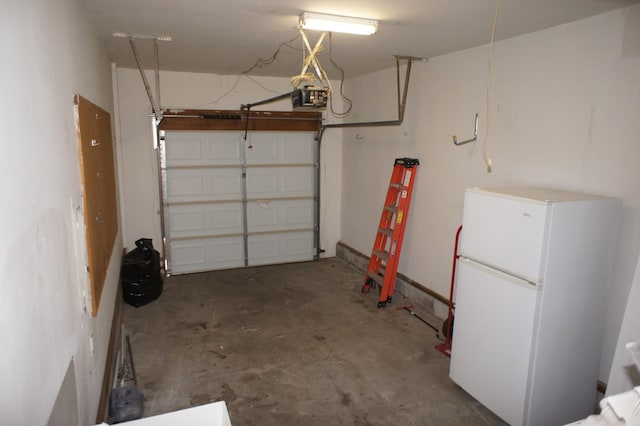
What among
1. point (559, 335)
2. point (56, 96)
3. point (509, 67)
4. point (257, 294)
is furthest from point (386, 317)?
point (56, 96)

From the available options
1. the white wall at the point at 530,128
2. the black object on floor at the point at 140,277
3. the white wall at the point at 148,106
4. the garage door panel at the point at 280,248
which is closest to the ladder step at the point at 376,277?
the white wall at the point at 530,128

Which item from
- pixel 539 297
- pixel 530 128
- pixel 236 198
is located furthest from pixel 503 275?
pixel 236 198

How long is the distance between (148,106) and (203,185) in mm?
1206

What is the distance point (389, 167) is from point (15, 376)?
14.7ft

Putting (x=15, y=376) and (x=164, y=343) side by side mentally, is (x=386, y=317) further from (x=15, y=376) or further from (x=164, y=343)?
(x=15, y=376)

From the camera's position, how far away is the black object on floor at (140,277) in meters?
4.52

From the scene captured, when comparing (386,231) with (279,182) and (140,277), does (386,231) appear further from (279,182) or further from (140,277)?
(140,277)

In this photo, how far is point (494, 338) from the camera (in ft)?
9.07

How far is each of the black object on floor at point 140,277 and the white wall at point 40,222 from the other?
2324 millimetres

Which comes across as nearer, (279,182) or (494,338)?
(494,338)

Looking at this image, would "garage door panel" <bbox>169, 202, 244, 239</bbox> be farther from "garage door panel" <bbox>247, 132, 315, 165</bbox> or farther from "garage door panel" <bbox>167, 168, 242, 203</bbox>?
"garage door panel" <bbox>247, 132, 315, 165</bbox>

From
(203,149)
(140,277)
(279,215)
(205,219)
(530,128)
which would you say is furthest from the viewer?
(279,215)

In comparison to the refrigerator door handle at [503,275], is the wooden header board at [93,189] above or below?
above

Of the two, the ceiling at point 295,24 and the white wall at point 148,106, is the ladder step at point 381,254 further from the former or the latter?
the white wall at point 148,106
